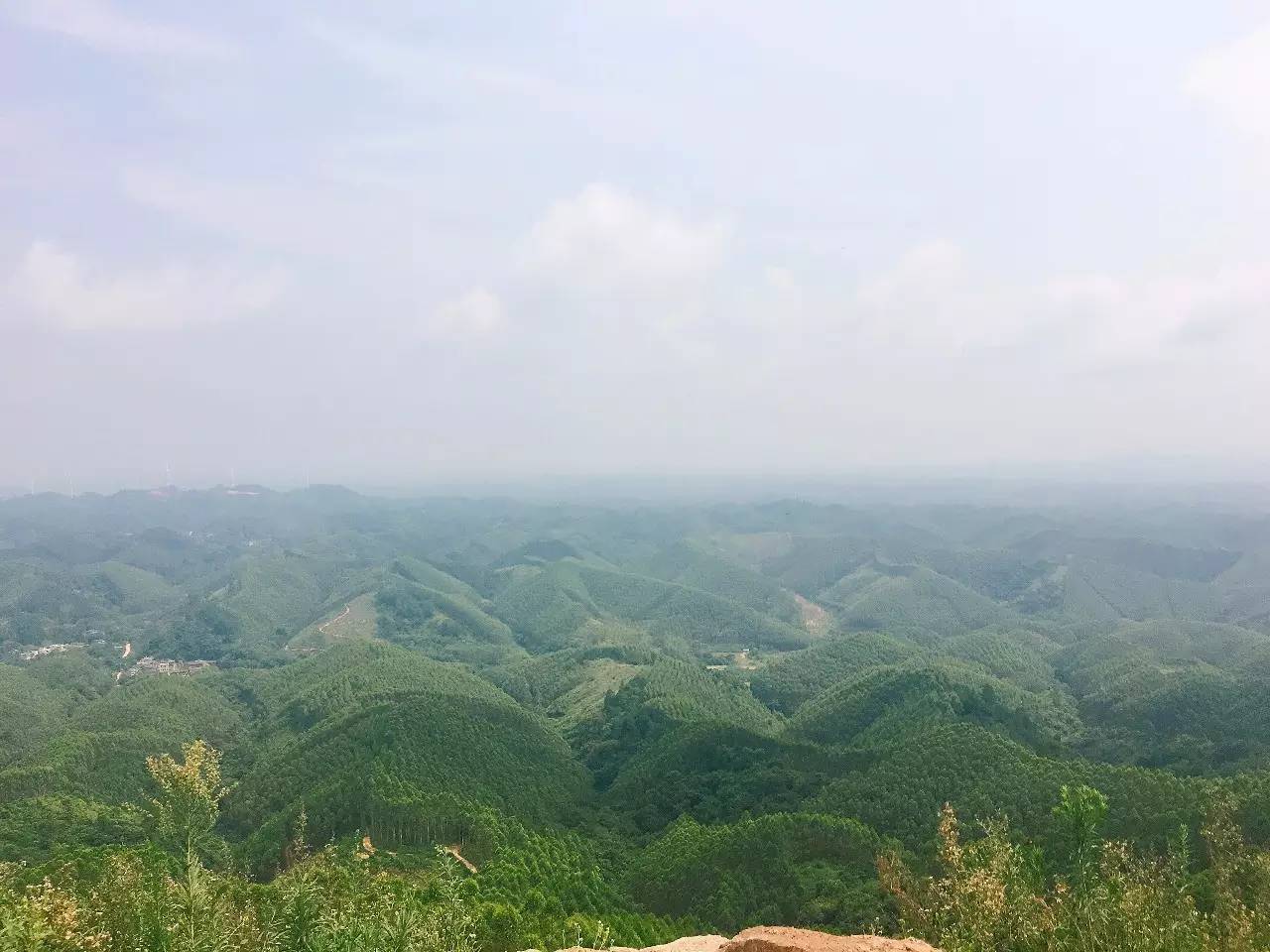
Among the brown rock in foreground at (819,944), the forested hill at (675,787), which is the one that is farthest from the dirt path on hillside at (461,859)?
the brown rock in foreground at (819,944)

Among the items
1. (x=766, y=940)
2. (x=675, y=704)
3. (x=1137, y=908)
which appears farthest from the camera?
(x=675, y=704)

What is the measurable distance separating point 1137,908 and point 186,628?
22411 centimetres

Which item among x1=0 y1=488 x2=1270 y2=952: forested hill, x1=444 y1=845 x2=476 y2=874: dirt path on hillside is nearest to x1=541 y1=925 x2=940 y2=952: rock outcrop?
x1=0 y1=488 x2=1270 y2=952: forested hill

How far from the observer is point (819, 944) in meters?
22.3

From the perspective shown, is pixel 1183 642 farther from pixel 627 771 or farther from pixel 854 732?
pixel 627 771

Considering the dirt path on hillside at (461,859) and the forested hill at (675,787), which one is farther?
the dirt path on hillside at (461,859)

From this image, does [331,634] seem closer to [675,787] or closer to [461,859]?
[675,787]

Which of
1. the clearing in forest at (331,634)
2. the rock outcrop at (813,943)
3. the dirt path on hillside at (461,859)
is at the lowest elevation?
the clearing in forest at (331,634)

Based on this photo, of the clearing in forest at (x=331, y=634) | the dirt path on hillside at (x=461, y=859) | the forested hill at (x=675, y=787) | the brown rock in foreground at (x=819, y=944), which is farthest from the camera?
the clearing in forest at (x=331, y=634)

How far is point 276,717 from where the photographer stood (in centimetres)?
11656

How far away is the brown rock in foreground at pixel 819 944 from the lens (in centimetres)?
2144

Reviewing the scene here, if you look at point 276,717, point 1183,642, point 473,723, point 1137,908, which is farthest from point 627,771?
point 1183,642

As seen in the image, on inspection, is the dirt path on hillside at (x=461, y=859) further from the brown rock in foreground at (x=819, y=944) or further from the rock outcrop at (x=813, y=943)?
the brown rock in foreground at (x=819, y=944)

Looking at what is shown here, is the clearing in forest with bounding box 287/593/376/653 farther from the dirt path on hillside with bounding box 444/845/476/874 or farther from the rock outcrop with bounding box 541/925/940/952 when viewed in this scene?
the rock outcrop with bounding box 541/925/940/952
